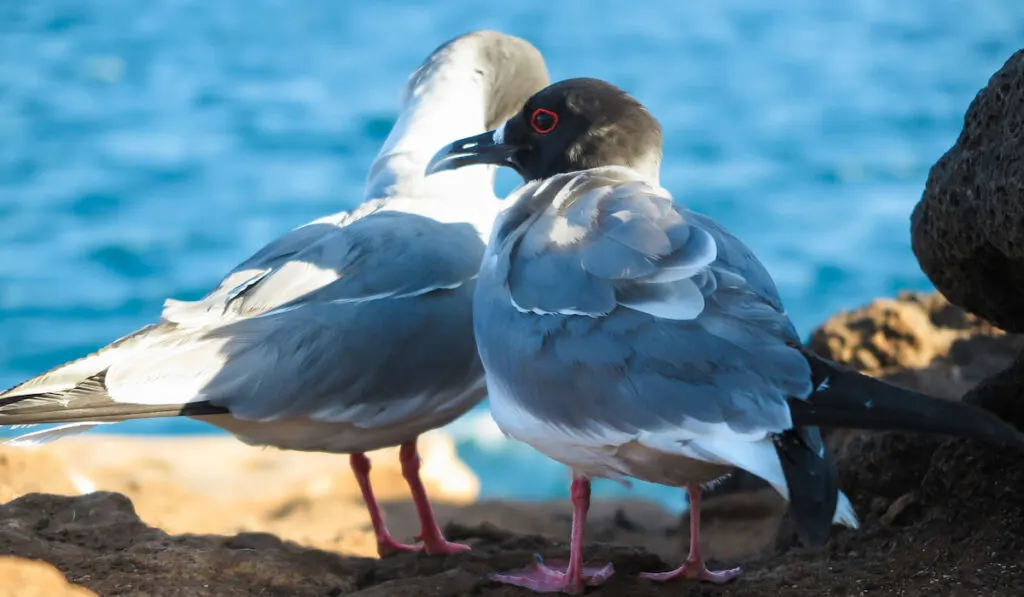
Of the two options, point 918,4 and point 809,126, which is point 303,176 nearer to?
point 809,126

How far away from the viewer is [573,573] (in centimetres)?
322

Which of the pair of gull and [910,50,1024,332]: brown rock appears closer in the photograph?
the pair of gull

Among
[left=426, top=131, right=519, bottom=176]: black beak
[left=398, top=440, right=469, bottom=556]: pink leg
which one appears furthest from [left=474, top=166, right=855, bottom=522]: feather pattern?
[left=398, top=440, right=469, bottom=556]: pink leg

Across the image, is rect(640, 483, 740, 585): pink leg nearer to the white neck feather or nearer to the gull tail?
the gull tail

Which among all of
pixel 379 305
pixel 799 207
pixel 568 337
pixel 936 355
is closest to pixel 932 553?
pixel 568 337

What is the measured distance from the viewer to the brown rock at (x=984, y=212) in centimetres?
302

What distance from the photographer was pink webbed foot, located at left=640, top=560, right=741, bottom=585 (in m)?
3.31

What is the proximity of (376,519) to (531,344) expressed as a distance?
1.55 meters

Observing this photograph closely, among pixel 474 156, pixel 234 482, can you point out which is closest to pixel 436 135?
pixel 474 156

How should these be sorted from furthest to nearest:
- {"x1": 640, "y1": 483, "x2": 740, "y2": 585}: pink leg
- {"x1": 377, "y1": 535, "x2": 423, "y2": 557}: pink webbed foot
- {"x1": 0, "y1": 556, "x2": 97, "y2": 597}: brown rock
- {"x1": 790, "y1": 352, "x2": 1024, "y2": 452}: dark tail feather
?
1. {"x1": 377, "y1": 535, "x2": 423, "y2": 557}: pink webbed foot
2. {"x1": 640, "y1": 483, "x2": 740, "y2": 585}: pink leg
3. {"x1": 790, "y1": 352, "x2": 1024, "y2": 452}: dark tail feather
4. {"x1": 0, "y1": 556, "x2": 97, "y2": 597}: brown rock

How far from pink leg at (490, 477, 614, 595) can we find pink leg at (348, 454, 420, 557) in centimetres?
88

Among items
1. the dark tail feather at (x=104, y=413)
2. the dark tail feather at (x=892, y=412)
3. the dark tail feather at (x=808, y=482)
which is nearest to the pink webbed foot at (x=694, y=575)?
the dark tail feather at (x=808, y=482)

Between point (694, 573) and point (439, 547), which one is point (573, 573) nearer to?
point (694, 573)

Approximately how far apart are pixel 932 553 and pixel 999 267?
746 millimetres
